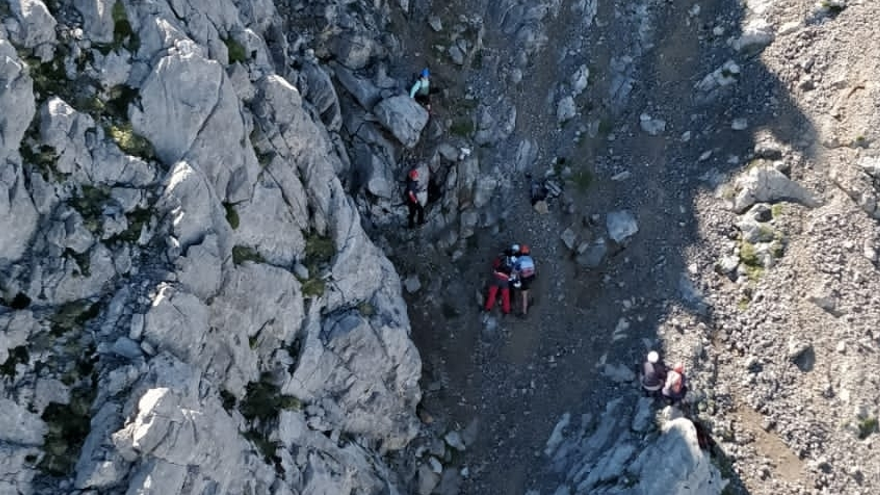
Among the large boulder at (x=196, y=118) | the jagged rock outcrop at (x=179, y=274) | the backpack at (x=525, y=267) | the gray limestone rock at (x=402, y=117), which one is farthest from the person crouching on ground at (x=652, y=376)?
the large boulder at (x=196, y=118)

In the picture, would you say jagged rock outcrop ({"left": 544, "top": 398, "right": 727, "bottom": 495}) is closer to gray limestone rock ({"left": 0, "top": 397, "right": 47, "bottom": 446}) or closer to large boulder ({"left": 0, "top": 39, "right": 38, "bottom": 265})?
gray limestone rock ({"left": 0, "top": 397, "right": 47, "bottom": 446})

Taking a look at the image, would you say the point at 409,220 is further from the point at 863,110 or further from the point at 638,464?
the point at 863,110

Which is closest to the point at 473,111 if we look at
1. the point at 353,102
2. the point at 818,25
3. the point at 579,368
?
the point at 353,102

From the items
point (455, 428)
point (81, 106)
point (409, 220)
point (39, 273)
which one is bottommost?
point (455, 428)

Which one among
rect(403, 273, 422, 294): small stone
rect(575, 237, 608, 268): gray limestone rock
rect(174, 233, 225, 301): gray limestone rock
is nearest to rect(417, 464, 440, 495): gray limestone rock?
rect(403, 273, 422, 294): small stone

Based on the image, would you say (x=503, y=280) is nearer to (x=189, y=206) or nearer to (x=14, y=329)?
(x=189, y=206)

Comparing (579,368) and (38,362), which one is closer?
(38,362)

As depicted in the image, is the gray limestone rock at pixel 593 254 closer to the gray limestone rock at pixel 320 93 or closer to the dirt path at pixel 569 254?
the dirt path at pixel 569 254
